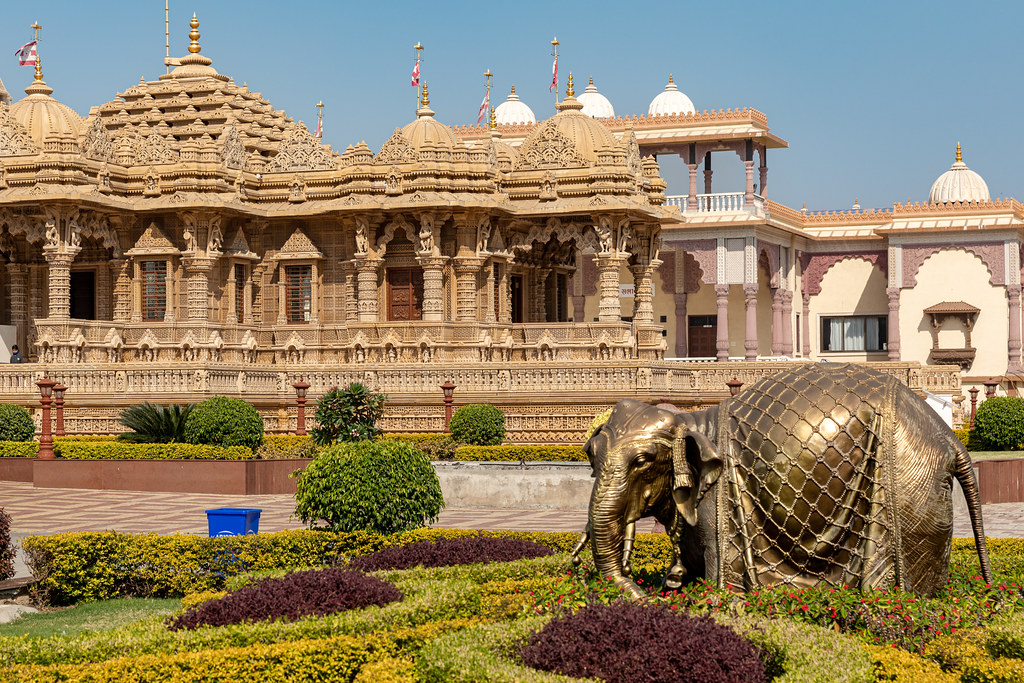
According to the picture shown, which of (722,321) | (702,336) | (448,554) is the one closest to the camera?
(448,554)

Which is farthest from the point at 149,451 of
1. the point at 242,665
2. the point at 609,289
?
the point at 242,665

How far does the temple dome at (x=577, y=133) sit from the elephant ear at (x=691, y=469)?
22.0 meters

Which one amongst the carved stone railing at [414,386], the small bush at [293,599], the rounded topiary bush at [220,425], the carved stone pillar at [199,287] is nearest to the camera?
the small bush at [293,599]

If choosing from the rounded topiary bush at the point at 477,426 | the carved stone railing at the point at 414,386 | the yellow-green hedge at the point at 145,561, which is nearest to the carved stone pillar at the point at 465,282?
the carved stone railing at the point at 414,386

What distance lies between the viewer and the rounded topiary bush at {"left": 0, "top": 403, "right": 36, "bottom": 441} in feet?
70.8

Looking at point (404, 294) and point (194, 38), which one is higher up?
point (194, 38)

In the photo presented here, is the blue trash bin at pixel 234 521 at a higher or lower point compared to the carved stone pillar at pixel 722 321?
lower

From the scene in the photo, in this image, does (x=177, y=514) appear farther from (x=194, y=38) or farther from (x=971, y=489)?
(x=194, y=38)

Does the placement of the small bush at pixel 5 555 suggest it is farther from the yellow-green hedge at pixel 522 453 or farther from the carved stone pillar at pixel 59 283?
the carved stone pillar at pixel 59 283

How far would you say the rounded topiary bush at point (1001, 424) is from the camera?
21.8m

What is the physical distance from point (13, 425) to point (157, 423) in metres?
2.72

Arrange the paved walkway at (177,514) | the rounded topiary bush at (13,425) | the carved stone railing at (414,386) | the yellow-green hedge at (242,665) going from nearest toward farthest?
the yellow-green hedge at (242,665) < the paved walkway at (177,514) < the rounded topiary bush at (13,425) < the carved stone railing at (414,386)

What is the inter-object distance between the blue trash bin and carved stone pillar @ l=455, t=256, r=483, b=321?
50.9 ft

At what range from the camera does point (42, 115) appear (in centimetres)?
2922
